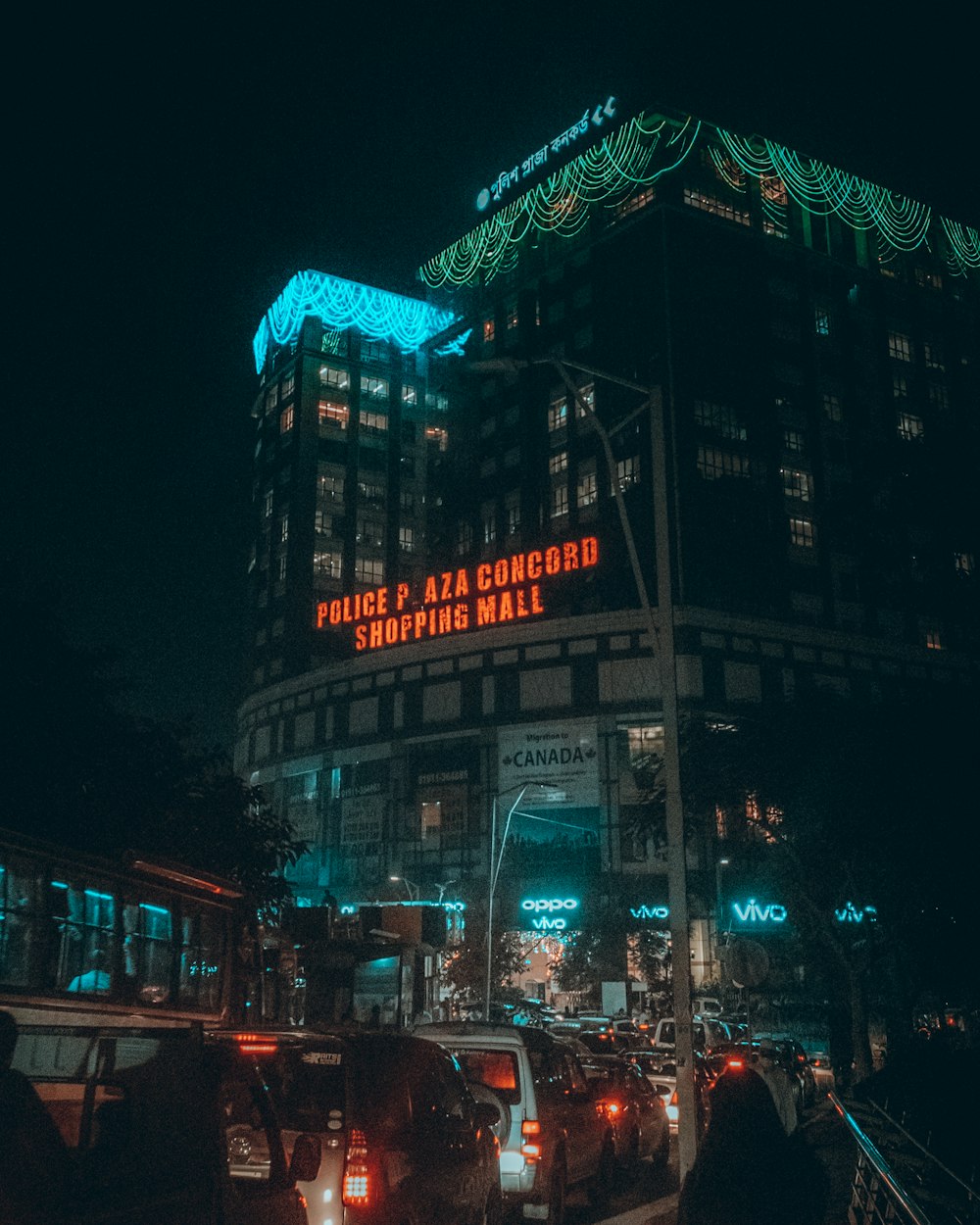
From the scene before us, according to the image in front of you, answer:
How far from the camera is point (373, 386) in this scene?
102562 millimetres

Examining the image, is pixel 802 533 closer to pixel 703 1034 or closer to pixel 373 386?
pixel 373 386

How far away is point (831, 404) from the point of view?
288 ft

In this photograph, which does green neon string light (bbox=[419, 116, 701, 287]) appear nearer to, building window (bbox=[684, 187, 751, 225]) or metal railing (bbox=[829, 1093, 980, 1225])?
building window (bbox=[684, 187, 751, 225])

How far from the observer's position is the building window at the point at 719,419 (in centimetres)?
8206

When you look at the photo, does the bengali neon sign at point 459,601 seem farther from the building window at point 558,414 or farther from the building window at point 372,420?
the building window at point 372,420

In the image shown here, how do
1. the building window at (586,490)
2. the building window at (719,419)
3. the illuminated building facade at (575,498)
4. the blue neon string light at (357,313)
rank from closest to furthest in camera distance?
the illuminated building facade at (575,498) < the building window at (719,419) < the building window at (586,490) < the blue neon string light at (357,313)

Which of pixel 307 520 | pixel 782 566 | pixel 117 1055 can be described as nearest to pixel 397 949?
pixel 117 1055

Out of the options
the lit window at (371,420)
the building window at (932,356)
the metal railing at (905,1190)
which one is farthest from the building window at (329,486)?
the metal railing at (905,1190)

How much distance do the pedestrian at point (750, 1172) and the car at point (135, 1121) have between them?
2274mm

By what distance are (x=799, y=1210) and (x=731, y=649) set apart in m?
72.4

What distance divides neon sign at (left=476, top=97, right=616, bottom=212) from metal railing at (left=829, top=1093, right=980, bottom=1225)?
293 ft

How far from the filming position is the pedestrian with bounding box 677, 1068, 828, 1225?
5.59 m

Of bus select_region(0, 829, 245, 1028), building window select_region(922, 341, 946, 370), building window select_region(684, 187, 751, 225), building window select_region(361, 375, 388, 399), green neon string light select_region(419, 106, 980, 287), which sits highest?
green neon string light select_region(419, 106, 980, 287)

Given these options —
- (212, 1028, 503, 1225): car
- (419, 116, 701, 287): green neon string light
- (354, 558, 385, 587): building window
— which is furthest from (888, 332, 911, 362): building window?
(212, 1028, 503, 1225): car
